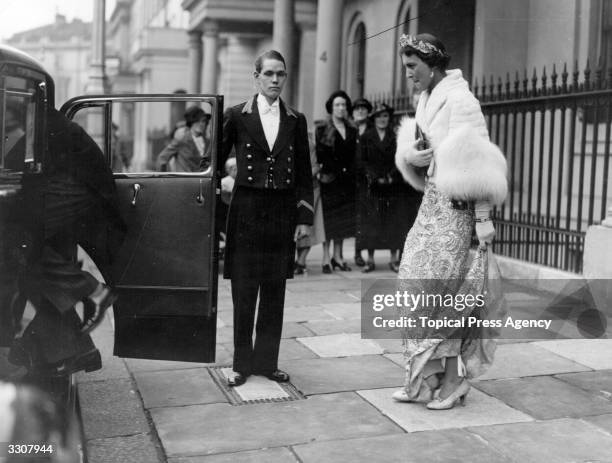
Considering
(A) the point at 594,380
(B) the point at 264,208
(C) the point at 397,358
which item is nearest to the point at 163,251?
(B) the point at 264,208

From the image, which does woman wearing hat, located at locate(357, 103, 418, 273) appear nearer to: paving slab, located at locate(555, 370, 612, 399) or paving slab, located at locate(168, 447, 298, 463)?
paving slab, located at locate(555, 370, 612, 399)

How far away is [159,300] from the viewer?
4.72m

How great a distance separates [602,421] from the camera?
171 inches

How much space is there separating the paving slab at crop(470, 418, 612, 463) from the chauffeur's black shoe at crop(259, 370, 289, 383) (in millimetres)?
1288

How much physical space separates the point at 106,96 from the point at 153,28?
33.6 m

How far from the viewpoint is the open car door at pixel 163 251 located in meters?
4.59

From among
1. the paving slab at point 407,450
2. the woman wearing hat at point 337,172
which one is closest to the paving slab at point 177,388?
the paving slab at point 407,450

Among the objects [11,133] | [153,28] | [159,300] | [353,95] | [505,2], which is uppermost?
[153,28]

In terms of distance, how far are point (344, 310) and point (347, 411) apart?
9.30 feet

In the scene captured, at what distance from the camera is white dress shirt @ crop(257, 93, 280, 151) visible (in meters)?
5.00

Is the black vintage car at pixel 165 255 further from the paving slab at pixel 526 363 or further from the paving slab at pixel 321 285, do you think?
the paving slab at pixel 321 285

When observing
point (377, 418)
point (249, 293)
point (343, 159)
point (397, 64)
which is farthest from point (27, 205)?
point (397, 64)

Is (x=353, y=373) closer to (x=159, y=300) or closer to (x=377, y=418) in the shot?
(x=377, y=418)

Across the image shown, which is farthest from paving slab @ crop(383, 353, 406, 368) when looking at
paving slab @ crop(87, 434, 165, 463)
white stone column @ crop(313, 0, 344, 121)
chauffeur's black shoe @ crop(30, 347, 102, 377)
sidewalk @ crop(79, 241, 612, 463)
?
white stone column @ crop(313, 0, 344, 121)
